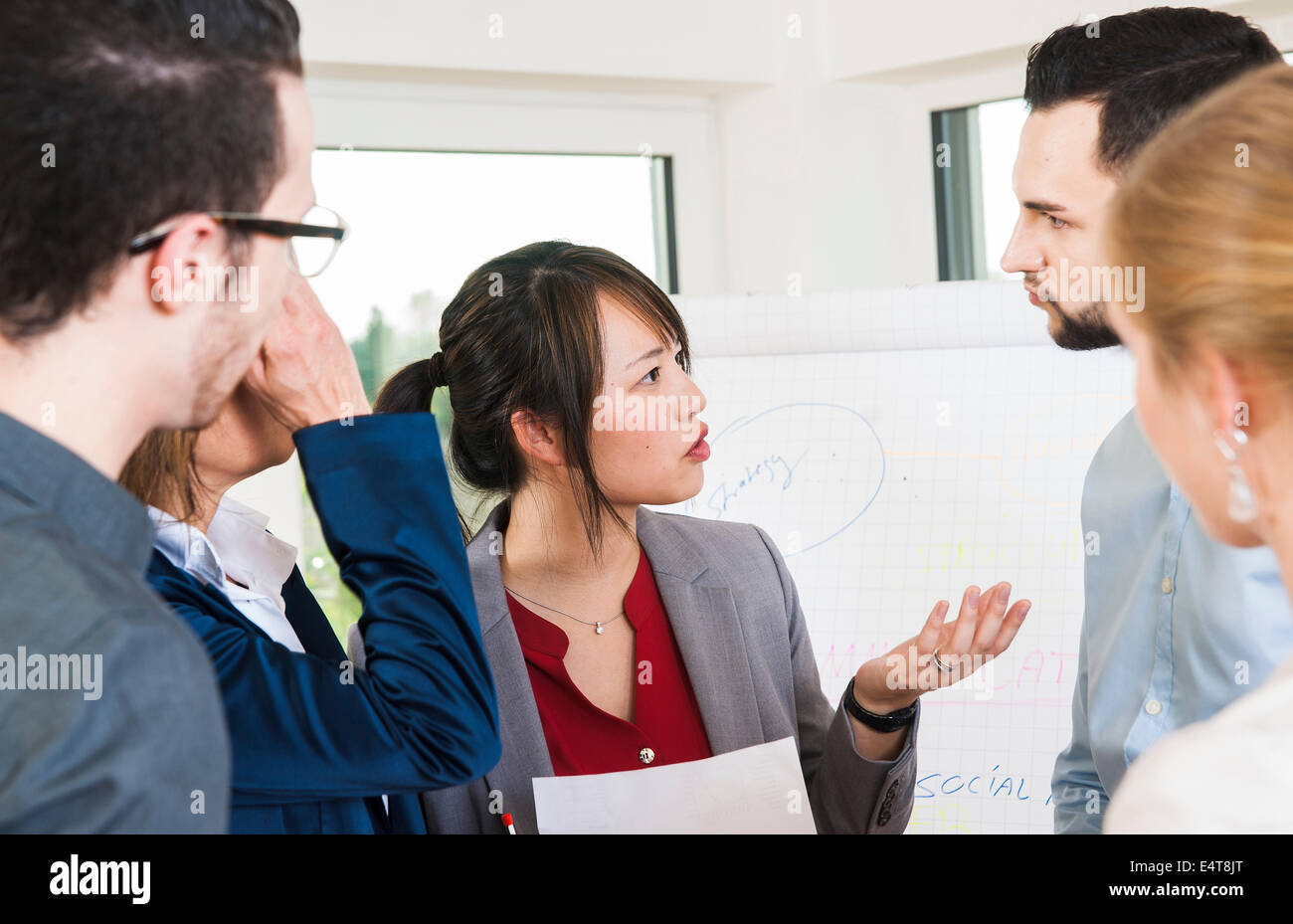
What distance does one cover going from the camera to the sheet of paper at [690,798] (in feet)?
3.37

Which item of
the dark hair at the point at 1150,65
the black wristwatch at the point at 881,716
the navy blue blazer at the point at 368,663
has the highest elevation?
the dark hair at the point at 1150,65

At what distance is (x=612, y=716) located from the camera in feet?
3.82

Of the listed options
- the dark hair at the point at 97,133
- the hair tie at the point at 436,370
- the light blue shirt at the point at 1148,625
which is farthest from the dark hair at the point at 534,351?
the dark hair at the point at 97,133

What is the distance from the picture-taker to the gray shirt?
472 millimetres

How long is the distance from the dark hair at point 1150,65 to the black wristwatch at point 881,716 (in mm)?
575

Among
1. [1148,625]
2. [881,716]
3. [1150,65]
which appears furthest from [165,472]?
[1150,65]

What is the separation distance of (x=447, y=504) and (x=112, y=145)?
1.22 feet

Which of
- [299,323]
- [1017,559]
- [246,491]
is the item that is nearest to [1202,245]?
[299,323]

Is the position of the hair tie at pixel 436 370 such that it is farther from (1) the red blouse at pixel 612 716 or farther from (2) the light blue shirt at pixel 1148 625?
(2) the light blue shirt at pixel 1148 625

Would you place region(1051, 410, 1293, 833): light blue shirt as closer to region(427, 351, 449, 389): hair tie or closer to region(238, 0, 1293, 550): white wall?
region(427, 351, 449, 389): hair tie

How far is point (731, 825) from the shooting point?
3.46ft

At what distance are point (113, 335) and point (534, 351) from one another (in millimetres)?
678

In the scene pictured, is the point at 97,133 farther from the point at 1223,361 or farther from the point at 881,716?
the point at 881,716

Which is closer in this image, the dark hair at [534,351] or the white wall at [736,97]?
the dark hair at [534,351]
